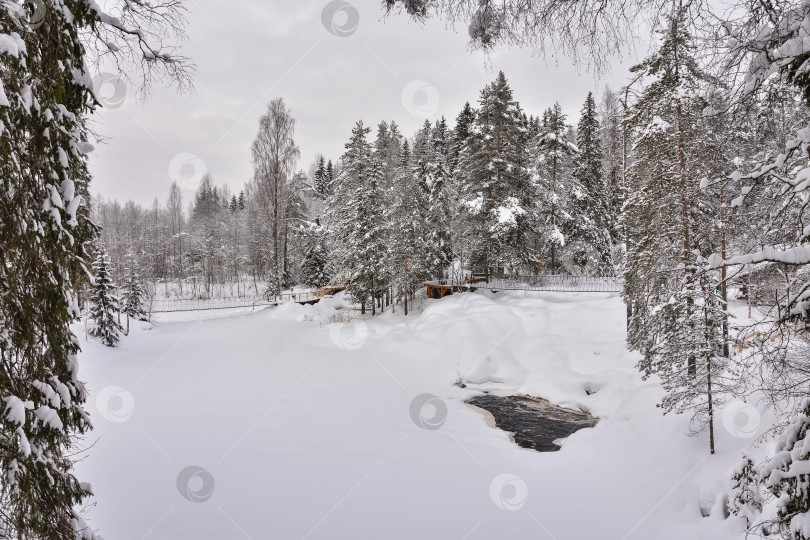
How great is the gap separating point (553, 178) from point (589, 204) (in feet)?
10.7

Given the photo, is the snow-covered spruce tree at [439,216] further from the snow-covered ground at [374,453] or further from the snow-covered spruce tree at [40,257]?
the snow-covered spruce tree at [40,257]

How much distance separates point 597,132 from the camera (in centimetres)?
3019

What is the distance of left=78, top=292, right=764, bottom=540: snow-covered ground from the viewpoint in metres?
6.34

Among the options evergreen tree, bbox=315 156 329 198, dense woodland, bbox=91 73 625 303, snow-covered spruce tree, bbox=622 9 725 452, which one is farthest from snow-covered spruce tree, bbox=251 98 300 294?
snow-covered spruce tree, bbox=622 9 725 452

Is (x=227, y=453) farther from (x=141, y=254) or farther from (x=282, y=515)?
(x=141, y=254)

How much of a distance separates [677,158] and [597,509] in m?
9.00

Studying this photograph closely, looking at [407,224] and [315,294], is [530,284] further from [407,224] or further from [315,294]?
[315,294]

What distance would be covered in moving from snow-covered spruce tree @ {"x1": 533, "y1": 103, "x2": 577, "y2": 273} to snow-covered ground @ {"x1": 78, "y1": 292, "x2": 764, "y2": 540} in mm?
12504

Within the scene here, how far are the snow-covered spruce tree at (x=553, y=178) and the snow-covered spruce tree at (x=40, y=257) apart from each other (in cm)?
2775

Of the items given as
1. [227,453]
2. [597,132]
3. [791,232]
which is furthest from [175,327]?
[597,132]

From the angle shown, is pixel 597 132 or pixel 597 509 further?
pixel 597 132

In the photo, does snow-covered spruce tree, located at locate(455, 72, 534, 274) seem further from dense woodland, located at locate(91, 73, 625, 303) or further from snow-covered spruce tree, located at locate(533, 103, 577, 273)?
snow-covered spruce tree, located at locate(533, 103, 577, 273)

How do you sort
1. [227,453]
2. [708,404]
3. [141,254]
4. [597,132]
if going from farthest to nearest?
[141,254], [597,132], [708,404], [227,453]

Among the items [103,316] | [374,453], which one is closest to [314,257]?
[103,316]
